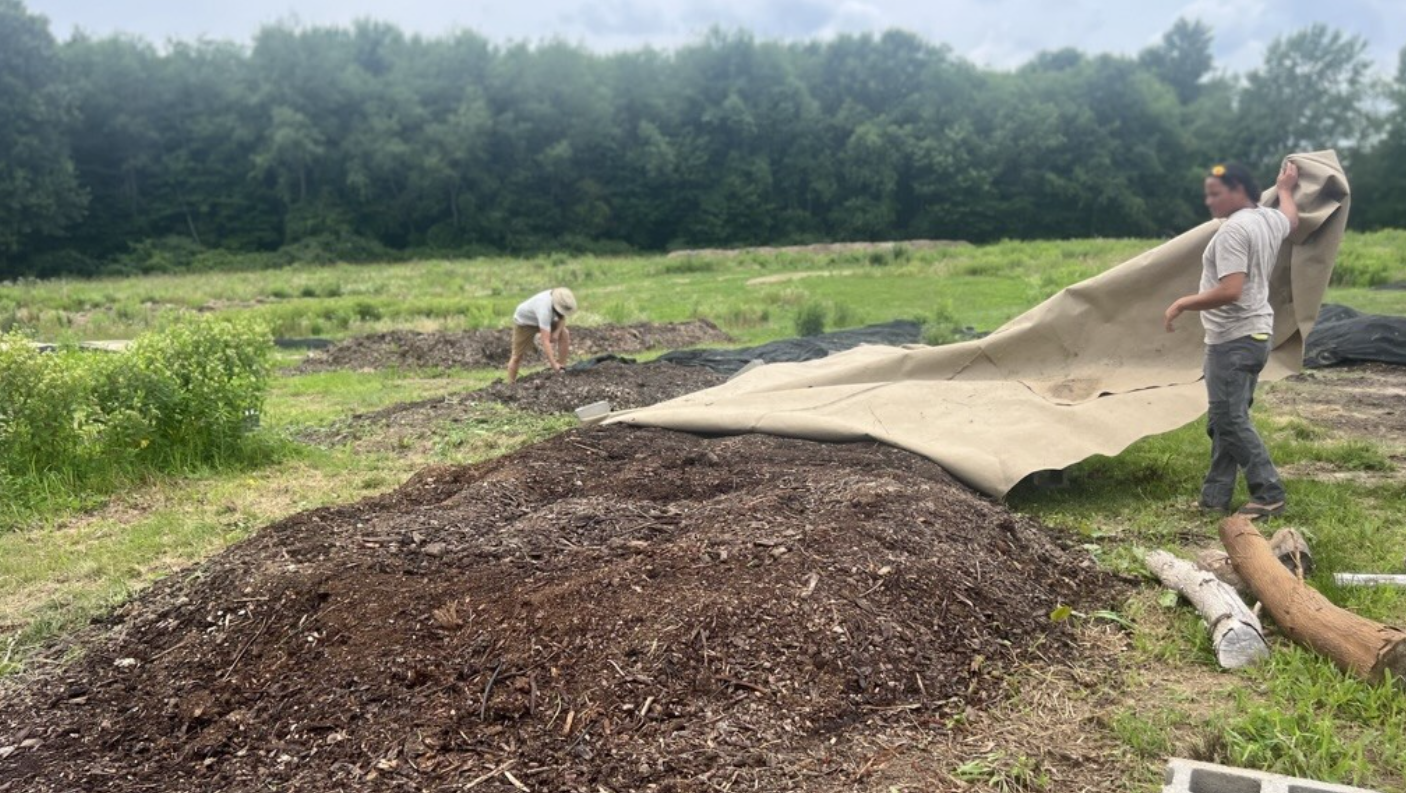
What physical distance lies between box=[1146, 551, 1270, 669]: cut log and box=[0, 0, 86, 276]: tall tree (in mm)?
51274

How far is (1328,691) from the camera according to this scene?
343 cm

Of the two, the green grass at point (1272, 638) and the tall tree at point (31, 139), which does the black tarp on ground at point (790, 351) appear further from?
the tall tree at point (31, 139)

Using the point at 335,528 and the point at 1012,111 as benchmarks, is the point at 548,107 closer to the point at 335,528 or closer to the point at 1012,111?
the point at 1012,111

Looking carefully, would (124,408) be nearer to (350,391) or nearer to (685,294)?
(350,391)

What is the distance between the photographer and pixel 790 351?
37.5 feet

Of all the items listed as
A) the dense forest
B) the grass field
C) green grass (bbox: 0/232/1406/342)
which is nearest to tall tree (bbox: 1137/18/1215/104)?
the dense forest

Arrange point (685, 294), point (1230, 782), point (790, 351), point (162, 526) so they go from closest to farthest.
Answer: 1. point (1230, 782)
2. point (162, 526)
3. point (790, 351)
4. point (685, 294)

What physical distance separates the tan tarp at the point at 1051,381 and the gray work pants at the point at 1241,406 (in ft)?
1.99

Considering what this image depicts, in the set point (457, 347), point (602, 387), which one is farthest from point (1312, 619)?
point (457, 347)

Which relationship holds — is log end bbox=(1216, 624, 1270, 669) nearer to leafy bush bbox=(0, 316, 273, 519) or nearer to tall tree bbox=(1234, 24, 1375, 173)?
leafy bush bbox=(0, 316, 273, 519)

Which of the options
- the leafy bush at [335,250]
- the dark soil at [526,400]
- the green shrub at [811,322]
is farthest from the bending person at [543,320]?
the leafy bush at [335,250]

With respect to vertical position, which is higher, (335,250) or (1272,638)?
(1272,638)

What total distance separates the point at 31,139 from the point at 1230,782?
180 feet

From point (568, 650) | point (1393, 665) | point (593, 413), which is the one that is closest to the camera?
point (1393, 665)
